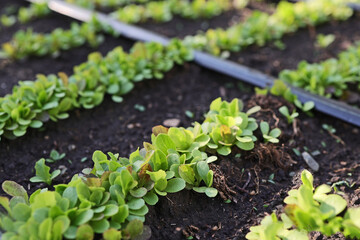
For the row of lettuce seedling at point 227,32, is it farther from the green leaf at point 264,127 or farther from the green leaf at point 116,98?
the green leaf at point 264,127

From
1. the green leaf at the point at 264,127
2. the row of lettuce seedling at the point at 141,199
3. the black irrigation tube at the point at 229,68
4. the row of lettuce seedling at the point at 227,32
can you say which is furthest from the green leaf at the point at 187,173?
the row of lettuce seedling at the point at 227,32

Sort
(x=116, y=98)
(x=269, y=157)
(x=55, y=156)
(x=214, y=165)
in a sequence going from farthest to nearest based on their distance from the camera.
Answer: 1. (x=116, y=98)
2. (x=55, y=156)
3. (x=269, y=157)
4. (x=214, y=165)

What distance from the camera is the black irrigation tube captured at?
2.26m

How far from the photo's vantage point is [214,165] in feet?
5.50

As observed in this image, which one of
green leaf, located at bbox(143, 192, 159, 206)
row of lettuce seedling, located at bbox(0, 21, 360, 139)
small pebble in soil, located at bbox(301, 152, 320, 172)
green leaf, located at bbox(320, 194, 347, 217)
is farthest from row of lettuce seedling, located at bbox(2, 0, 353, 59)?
green leaf, located at bbox(320, 194, 347, 217)

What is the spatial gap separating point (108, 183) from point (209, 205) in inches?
18.3

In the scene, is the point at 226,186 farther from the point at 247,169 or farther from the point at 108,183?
the point at 108,183

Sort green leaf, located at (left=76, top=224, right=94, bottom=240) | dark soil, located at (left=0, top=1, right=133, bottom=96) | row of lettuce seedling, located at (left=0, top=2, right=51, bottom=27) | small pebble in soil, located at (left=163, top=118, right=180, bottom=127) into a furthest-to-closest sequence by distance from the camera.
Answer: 1. row of lettuce seedling, located at (left=0, top=2, right=51, bottom=27)
2. dark soil, located at (left=0, top=1, right=133, bottom=96)
3. small pebble in soil, located at (left=163, top=118, right=180, bottom=127)
4. green leaf, located at (left=76, top=224, right=94, bottom=240)

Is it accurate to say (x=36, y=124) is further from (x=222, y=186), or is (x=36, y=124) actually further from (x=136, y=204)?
(x=222, y=186)

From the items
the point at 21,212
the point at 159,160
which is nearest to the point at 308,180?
the point at 159,160

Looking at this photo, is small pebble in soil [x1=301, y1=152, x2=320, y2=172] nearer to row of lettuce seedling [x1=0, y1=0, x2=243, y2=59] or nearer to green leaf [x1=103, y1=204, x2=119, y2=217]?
green leaf [x1=103, y1=204, x2=119, y2=217]

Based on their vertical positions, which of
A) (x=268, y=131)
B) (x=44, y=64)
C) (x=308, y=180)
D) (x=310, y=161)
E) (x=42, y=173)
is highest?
(x=308, y=180)

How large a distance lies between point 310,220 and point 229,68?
5.39 ft

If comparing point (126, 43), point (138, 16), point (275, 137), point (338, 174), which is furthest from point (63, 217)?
point (138, 16)
